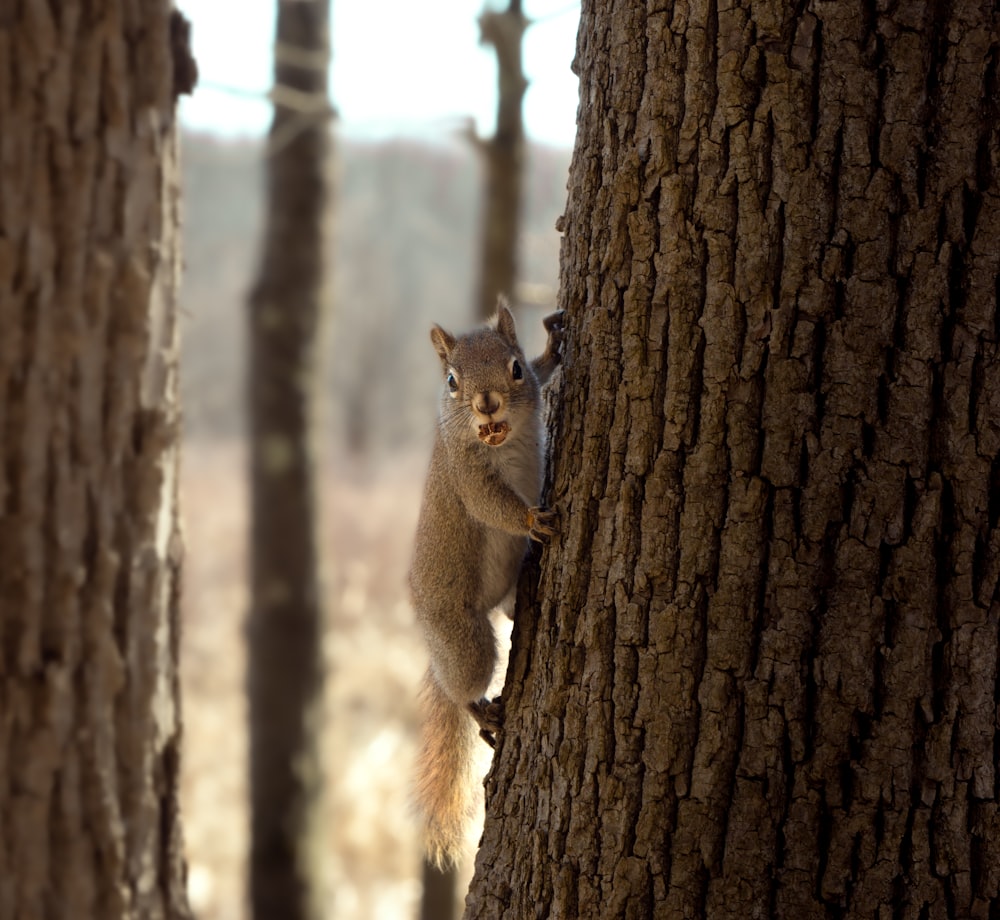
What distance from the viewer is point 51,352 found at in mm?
2684

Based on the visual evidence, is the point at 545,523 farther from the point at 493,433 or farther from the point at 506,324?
the point at 506,324

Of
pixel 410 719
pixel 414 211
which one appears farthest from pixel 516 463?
pixel 414 211

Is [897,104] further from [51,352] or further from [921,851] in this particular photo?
[51,352]

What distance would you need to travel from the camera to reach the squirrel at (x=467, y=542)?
8.07ft

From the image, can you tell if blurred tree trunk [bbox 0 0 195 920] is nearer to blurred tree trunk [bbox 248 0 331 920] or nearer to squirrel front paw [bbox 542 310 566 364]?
squirrel front paw [bbox 542 310 566 364]

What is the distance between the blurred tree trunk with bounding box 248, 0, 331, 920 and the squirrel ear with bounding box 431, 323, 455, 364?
9.91 feet

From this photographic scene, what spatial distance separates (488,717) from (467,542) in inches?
16.0

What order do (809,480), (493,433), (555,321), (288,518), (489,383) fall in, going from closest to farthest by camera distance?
(809,480)
(555,321)
(493,433)
(489,383)
(288,518)

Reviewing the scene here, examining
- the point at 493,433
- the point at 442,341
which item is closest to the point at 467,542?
the point at 493,433

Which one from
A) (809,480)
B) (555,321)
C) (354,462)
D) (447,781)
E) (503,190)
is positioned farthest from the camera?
(354,462)

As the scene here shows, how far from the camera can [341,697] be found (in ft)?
30.3

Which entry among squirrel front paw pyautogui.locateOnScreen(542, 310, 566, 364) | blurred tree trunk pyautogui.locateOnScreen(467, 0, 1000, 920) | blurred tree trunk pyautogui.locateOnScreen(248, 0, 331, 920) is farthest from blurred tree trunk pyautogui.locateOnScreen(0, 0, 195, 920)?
blurred tree trunk pyautogui.locateOnScreen(248, 0, 331, 920)

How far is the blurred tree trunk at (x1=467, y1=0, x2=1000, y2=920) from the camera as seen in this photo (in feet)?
5.42

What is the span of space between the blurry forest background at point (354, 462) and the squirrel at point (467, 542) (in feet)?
0.56
